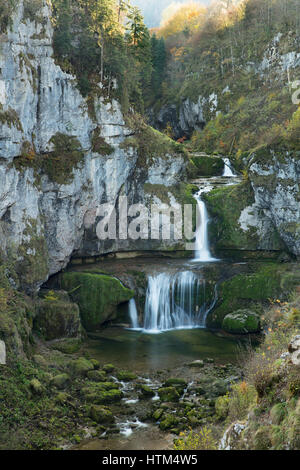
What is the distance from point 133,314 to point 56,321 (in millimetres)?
4693

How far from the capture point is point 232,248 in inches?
1000

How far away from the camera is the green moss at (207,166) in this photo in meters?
30.8

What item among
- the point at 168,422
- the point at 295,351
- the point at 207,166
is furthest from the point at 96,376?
the point at 207,166

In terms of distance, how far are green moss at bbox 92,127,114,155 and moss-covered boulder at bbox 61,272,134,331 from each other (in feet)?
23.4

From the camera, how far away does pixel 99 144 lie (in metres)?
23.7

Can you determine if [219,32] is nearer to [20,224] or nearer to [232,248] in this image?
[232,248]

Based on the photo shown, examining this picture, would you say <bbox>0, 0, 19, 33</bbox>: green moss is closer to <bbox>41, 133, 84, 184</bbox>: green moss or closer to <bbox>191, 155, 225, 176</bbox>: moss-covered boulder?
<bbox>41, 133, 84, 184</bbox>: green moss

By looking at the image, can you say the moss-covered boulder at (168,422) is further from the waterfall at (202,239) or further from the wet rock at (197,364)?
the waterfall at (202,239)

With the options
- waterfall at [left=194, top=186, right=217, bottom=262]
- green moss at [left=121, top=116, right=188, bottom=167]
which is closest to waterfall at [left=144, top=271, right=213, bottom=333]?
waterfall at [left=194, top=186, right=217, bottom=262]

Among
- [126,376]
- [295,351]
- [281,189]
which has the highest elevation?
[281,189]

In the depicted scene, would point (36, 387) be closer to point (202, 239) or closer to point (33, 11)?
point (202, 239)

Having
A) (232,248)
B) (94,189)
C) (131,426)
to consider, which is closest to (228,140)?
(232,248)

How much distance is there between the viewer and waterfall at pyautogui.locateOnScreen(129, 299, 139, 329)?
21812mm

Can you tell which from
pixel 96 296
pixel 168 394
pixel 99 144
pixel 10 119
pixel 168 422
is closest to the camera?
pixel 168 422
